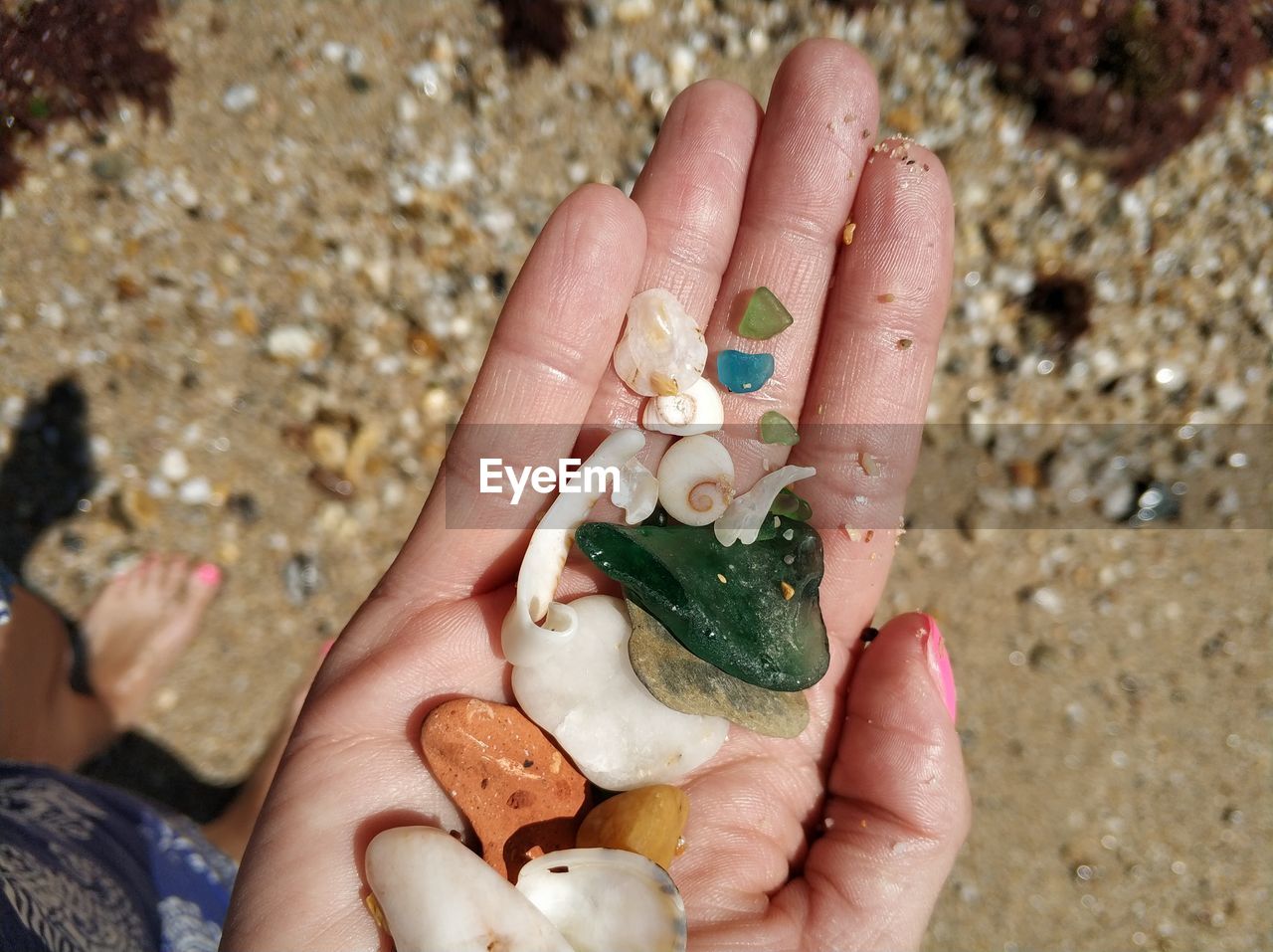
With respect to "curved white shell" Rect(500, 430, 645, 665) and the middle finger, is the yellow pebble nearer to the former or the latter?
"curved white shell" Rect(500, 430, 645, 665)

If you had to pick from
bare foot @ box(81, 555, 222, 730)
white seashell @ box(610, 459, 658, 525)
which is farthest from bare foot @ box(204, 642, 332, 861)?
white seashell @ box(610, 459, 658, 525)

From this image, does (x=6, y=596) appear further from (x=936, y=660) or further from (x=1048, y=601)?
(x=1048, y=601)

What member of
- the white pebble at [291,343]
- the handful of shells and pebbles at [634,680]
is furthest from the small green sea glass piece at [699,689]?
the white pebble at [291,343]

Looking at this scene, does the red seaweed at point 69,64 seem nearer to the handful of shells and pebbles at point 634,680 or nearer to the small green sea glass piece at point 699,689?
the handful of shells and pebbles at point 634,680

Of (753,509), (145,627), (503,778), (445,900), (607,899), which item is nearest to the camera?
(445,900)

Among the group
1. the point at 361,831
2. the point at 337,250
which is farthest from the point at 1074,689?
the point at 337,250

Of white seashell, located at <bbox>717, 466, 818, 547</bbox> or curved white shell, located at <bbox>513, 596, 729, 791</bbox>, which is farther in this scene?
white seashell, located at <bbox>717, 466, 818, 547</bbox>

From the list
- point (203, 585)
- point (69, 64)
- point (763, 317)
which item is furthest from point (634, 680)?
point (69, 64)
